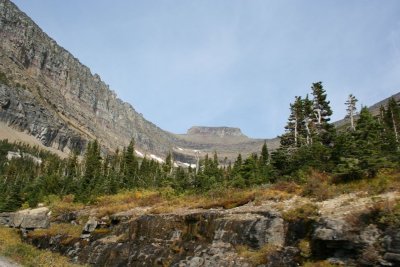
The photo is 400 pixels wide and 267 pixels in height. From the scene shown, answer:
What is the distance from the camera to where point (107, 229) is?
35250 millimetres

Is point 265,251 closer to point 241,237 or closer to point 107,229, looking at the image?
point 241,237

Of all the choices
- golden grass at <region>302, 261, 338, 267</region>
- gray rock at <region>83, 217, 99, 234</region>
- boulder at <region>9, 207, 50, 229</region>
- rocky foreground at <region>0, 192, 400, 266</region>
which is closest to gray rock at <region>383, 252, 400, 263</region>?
rocky foreground at <region>0, 192, 400, 266</region>

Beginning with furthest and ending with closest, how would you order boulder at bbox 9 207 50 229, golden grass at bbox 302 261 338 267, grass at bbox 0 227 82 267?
1. boulder at bbox 9 207 50 229
2. grass at bbox 0 227 82 267
3. golden grass at bbox 302 261 338 267

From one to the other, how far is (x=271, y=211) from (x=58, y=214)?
34795 millimetres

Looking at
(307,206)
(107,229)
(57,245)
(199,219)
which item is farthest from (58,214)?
(307,206)

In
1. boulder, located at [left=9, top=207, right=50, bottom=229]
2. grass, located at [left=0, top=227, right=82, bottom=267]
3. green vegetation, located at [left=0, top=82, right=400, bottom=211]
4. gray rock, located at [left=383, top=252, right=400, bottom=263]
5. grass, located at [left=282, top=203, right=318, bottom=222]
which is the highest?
green vegetation, located at [left=0, top=82, right=400, bottom=211]

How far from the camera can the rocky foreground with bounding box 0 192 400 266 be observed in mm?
17625

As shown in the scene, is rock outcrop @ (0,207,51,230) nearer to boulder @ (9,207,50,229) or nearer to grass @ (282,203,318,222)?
boulder @ (9,207,50,229)

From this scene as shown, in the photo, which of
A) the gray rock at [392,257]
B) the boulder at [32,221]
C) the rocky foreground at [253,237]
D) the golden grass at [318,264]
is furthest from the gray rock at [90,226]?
the gray rock at [392,257]

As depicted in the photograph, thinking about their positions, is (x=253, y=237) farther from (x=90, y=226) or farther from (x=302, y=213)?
(x=90, y=226)

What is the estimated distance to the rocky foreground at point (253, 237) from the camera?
17625mm

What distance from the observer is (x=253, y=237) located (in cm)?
2252

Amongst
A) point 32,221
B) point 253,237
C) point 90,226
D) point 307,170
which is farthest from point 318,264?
point 32,221

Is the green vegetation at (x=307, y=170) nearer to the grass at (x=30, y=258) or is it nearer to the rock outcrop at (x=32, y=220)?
the rock outcrop at (x=32, y=220)
